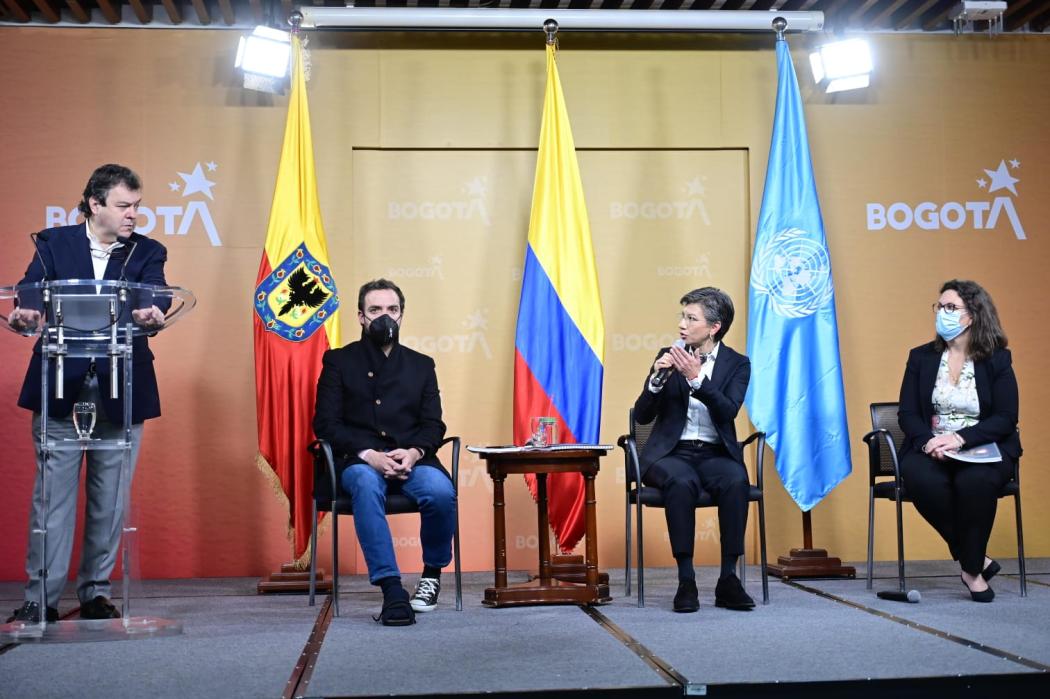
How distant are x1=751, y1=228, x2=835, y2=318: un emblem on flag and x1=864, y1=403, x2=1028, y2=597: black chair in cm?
61

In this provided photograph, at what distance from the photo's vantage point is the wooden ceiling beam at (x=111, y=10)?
559 centimetres

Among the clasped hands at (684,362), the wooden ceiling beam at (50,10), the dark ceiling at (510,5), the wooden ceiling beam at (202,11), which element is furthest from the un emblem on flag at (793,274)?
the wooden ceiling beam at (50,10)

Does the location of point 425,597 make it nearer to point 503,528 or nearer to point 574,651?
point 503,528

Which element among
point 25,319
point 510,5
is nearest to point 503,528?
point 25,319

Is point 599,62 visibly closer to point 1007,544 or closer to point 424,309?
point 424,309

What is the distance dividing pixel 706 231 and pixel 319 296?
217 centimetres

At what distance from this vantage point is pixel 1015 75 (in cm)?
621

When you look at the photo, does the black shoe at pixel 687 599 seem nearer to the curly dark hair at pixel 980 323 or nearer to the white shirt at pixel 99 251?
the curly dark hair at pixel 980 323

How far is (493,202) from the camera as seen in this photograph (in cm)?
593

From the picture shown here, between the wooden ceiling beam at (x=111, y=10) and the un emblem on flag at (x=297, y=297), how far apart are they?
1688 millimetres

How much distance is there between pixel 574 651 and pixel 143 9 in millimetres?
4135

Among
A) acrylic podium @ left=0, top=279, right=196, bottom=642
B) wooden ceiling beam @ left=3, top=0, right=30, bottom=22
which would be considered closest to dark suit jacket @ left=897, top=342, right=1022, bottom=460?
acrylic podium @ left=0, top=279, right=196, bottom=642

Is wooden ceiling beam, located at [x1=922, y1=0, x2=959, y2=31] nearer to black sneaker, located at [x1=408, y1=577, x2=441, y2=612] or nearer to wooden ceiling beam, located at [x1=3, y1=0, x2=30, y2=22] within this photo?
black sneaker, located at [x1=408, y1=577, x2=441, y2=612]

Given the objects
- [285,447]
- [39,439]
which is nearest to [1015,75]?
[285,447]
